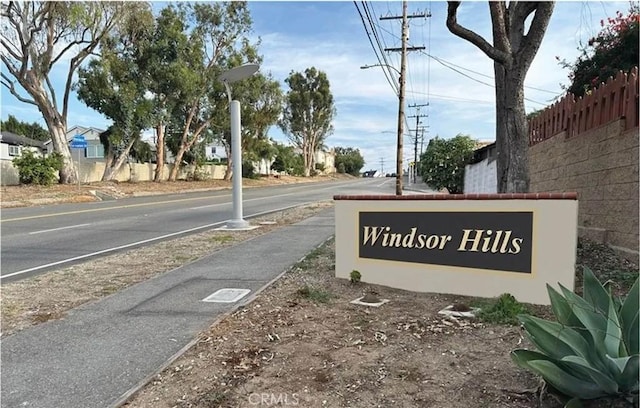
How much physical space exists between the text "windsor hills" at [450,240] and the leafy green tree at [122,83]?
25134 millimetres

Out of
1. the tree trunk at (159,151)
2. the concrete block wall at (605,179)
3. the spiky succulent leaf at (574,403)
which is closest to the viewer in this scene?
the spiky succulent leaf at (574,403)

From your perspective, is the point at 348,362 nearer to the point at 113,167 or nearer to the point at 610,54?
the point at 610,54

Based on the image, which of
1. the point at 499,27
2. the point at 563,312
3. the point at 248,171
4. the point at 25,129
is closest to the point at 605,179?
the point at 499,27

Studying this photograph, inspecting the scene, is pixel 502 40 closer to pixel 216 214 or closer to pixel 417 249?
pixel 417 249

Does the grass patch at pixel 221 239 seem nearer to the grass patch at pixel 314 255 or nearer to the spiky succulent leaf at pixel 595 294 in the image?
the grass patch at pixel 314 255

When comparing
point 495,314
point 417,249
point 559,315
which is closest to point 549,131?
point 417,249

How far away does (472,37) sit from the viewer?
24.4 feet

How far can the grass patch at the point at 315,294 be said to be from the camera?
5418 millimetres

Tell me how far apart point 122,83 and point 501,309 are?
28.1 meters

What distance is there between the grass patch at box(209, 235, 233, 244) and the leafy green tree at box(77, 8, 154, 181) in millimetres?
19782

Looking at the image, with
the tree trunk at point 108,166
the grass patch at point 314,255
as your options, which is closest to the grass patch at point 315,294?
the grass patch at point 314,255

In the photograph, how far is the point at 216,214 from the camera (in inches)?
655

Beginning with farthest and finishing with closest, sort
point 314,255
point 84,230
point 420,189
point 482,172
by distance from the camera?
point 420,189
point 482,172
point 84,230
point 314,255

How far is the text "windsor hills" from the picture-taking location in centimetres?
507
